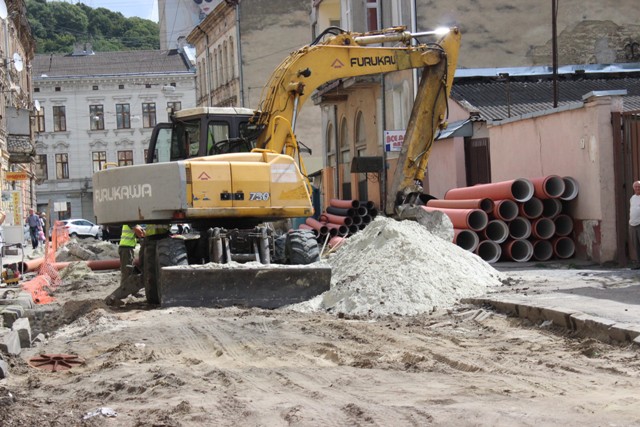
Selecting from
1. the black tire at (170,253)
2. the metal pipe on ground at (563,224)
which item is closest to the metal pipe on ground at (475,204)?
the metal pipe on ground at (563,224)

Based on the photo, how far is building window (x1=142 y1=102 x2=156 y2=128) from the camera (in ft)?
260

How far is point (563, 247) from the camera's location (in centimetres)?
1995

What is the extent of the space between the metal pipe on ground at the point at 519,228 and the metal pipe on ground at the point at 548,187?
558 millimetres

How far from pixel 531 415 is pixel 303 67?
10520mm

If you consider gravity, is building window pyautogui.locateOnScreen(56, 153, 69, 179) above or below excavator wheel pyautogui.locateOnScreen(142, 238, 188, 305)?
above

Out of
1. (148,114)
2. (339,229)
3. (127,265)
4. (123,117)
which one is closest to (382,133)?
(339,229)

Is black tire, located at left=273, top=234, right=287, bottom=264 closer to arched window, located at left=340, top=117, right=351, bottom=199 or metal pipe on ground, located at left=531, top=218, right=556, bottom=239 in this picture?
metal pipe on ground, located at left=531, top=218, right=556, bottom=239

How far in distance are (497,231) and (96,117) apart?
62801 millimetres

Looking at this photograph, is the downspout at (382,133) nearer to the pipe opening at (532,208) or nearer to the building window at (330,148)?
the building window at (330,148)

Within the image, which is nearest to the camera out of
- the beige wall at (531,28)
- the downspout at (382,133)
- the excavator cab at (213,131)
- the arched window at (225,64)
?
the excavator cab at (213,131)

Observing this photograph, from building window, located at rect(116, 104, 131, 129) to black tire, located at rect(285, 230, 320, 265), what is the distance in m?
65.8

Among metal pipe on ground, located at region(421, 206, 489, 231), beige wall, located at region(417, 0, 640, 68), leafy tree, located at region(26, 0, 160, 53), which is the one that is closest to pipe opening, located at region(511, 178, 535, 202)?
metal pipe on ground, located at region(421, 206, 489, 231)

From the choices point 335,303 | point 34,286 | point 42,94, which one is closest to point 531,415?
point 335,303

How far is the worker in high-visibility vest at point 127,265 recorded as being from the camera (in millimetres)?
16078
